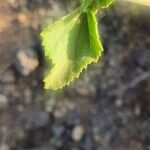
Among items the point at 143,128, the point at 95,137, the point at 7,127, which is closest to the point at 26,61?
the point at 7,127

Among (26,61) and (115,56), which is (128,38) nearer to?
(115,56)

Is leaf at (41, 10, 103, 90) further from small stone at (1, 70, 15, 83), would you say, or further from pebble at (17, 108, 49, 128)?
small stone at (1, 70, 15, 83)

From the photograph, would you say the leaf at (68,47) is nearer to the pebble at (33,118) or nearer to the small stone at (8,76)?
the pebble at (33,118)

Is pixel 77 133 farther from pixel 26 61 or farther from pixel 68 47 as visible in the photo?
pixel 68 47

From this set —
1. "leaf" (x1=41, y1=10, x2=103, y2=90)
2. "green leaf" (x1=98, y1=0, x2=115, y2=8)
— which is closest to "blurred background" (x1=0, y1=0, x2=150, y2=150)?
"leaf" (x1=41, y1=10, x2=103, y2=90)

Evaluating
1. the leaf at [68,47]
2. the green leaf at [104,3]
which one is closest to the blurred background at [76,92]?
the leaf at [68,47]
